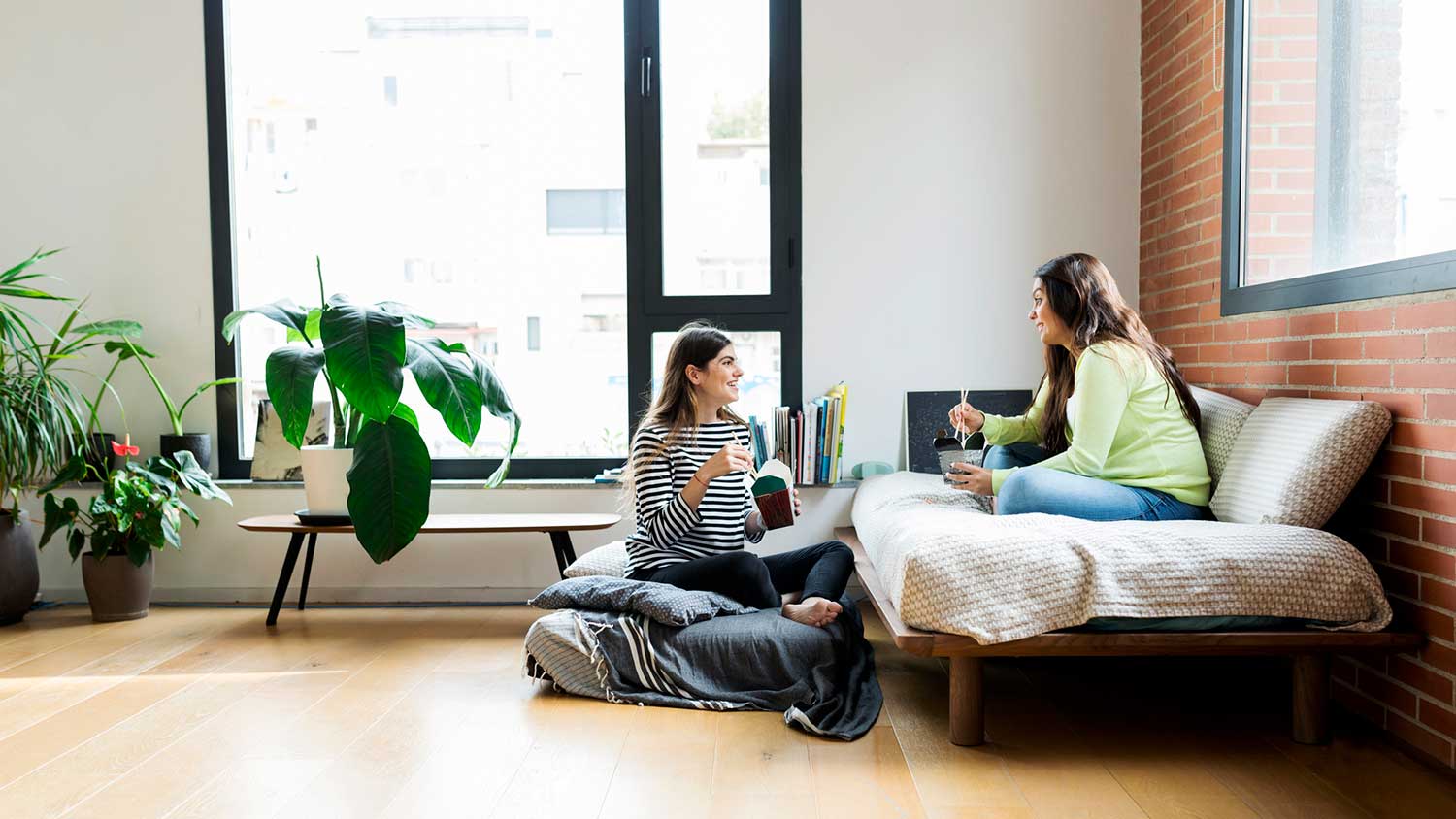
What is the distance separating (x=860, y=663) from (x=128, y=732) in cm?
172

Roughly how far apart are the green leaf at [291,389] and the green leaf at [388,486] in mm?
200

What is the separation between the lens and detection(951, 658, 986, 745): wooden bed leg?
7.64ft

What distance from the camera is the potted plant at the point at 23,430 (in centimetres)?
355

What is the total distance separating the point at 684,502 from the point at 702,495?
0.05 m

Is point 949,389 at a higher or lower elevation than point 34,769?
higher

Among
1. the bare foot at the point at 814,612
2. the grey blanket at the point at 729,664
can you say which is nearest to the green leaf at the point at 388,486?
the grey blanket at the point at 729,664

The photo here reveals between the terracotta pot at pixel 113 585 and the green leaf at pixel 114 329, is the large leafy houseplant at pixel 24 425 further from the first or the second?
the terracotta pot at pixel 113 585

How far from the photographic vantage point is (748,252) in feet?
13.4

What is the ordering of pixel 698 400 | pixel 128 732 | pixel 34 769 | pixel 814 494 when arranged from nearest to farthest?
pixel 34 769
pixel 128 732
pixel 698 400
pixel 814 494

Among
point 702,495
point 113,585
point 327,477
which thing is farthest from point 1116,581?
point 113,585

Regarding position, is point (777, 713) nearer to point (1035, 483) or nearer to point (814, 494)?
point (1035, 483)

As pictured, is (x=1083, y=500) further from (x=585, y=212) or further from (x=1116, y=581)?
(x=585, y=212)

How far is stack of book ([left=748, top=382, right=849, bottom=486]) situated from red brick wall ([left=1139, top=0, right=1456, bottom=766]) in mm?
1156

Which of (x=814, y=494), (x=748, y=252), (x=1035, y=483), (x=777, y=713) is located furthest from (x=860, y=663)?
(x=748, y=252)
